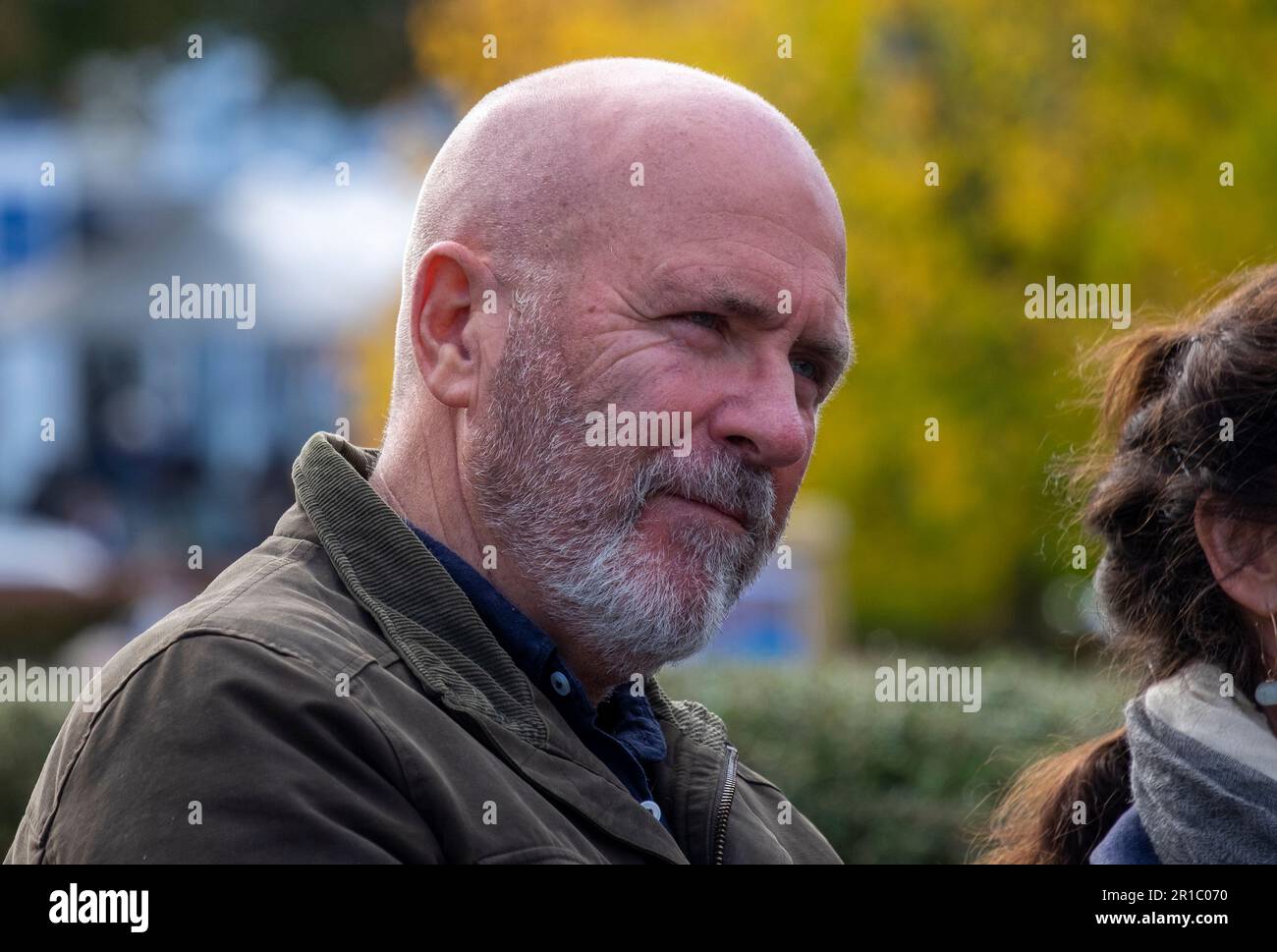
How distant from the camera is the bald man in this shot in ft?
7.22

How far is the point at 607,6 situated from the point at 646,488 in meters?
7.71

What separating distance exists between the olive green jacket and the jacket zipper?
0.27 meters

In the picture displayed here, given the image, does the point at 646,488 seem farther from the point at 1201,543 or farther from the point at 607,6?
the point at 607,6

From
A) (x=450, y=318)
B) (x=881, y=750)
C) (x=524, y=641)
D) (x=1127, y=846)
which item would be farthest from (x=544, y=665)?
(x=881, y=750)

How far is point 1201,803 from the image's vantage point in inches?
97.0

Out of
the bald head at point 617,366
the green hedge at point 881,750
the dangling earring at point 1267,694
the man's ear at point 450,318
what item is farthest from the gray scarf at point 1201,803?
the green hedge at point 881,750

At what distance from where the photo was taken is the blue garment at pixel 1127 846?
2.56 metres

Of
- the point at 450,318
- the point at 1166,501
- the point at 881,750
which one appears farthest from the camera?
the point at 881,750

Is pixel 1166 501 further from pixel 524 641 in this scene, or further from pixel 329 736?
pixel 329 736

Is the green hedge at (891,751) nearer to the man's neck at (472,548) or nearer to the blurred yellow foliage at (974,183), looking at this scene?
the man's neck at (472,548)

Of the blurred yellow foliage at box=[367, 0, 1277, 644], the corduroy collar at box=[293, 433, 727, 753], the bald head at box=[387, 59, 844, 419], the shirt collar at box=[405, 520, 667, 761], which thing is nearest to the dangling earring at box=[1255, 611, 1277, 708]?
the bald head at box=[387, 59, 844, 419]

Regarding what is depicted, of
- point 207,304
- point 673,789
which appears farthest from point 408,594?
point 207,304

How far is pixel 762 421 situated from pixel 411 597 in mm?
570

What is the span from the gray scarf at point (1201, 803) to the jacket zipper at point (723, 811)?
2.10 feet
